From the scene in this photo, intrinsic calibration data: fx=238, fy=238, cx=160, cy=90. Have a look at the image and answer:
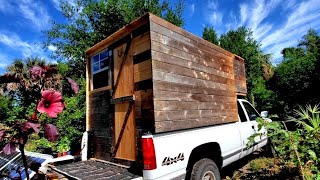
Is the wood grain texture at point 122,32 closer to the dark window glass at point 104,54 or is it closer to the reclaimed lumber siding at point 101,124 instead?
the dark window glass at point 104,54

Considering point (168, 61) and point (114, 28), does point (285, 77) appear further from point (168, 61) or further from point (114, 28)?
point (168, 61)

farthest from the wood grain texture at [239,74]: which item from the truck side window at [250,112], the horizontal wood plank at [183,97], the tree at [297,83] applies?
the tree at [297,83]

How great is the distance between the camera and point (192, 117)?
436 centimetres

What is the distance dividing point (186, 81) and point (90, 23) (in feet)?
51.7

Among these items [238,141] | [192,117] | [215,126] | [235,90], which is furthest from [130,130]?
[235,90]

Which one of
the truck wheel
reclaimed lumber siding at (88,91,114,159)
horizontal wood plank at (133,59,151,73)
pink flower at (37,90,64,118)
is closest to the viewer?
pink flower at (37,90,64,118)

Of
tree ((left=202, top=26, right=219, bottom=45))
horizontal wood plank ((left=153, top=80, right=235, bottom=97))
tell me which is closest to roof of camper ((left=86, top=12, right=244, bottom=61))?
horizontal wood plank ((left=153, top=80, right=235, bottom=97))

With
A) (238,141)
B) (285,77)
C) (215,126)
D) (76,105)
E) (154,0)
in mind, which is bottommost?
(238,141)

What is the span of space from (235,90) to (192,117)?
233 cm

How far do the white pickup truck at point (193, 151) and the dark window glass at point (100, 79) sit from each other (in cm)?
220

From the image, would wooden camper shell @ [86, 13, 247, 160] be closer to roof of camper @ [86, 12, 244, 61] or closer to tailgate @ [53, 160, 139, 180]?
roof of camper @ [86, 12, 244, 61]

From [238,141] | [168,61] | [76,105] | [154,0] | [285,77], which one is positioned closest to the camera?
[168,61]

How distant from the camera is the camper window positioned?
204 inches

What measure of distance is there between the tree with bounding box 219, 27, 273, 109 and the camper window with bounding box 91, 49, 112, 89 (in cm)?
1582
